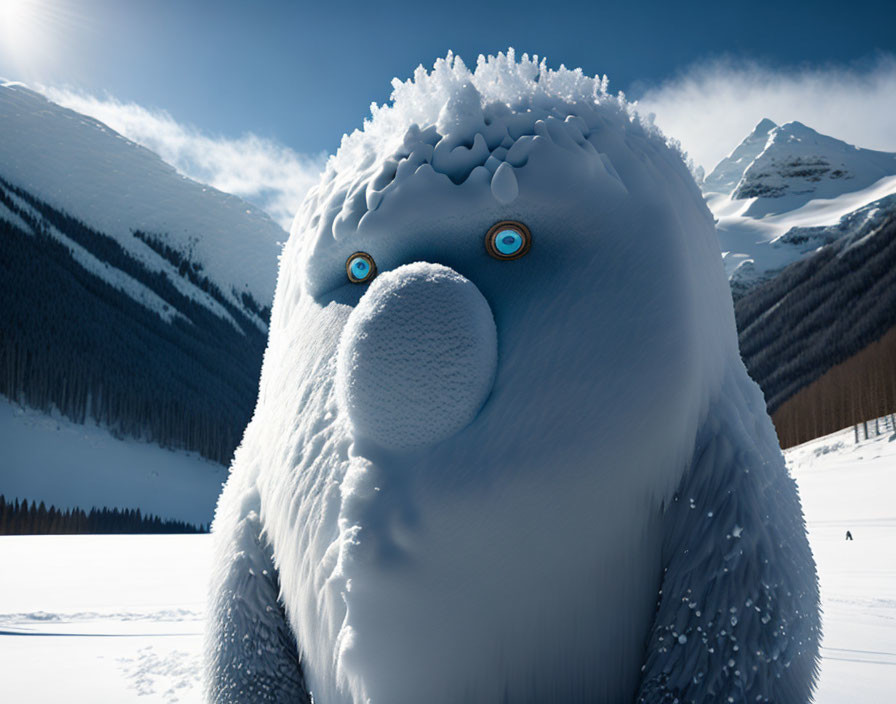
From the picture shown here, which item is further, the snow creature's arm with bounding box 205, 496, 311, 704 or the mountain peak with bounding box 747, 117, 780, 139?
the mountain peak with bounding box 747, 117, 780, 139

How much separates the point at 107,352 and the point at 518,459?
39.2 m

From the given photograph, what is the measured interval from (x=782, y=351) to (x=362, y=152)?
5139 cm

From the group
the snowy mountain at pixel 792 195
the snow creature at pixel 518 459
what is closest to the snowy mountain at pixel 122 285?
the snow creature at pixel 518 459

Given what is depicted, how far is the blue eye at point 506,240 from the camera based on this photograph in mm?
989

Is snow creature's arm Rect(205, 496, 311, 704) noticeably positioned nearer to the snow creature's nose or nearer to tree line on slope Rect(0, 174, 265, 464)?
the snow creature's nose

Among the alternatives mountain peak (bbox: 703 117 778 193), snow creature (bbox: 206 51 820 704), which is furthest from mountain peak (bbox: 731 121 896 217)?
snow creature (bbox: 206 51 820 704)

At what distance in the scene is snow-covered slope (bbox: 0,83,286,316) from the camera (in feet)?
170

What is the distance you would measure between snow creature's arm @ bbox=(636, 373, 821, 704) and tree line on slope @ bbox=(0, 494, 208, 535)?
1125 inches

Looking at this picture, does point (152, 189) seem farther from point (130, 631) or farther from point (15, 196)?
point (130, 631)

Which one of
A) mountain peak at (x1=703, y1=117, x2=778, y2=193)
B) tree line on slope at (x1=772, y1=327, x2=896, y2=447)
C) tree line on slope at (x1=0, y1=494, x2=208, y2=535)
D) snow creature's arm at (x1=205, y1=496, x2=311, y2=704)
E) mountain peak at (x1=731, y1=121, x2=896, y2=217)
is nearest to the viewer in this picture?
snow creature's arm at (x1=205, y1=496, x2=311, y2=704)

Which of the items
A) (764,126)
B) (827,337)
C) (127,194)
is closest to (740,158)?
(764,126)

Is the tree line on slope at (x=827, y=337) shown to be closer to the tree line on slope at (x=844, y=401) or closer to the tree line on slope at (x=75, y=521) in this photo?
the tree line on slope at (x=844, y=401)

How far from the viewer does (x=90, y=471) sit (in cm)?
2944

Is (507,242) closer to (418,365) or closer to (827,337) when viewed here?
(418,365)
